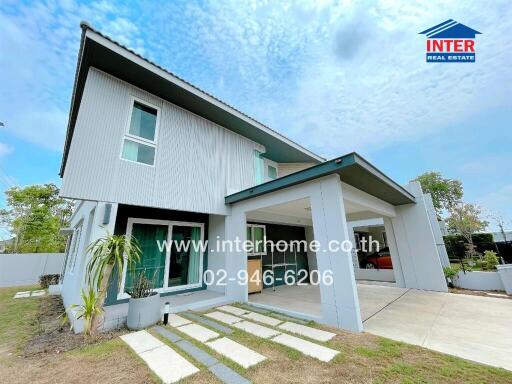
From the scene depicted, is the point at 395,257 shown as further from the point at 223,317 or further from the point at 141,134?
the point at 141,134

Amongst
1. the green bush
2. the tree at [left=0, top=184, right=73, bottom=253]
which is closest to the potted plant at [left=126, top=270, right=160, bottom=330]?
the green bush

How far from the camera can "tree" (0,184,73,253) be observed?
16.7m

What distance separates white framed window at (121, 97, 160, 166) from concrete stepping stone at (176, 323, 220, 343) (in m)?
4.01

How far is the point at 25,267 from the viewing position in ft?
44.5

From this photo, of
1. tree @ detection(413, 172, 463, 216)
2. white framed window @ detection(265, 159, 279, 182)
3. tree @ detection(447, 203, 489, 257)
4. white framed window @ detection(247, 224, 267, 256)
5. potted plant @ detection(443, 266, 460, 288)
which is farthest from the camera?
tree @ detection(413, 172, 463, 216)

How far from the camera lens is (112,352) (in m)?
3.19

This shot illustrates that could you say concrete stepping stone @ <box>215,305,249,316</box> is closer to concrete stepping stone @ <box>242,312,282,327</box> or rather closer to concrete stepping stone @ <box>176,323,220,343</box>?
concrete stepping stone @ <box>242,312,282,327</box>

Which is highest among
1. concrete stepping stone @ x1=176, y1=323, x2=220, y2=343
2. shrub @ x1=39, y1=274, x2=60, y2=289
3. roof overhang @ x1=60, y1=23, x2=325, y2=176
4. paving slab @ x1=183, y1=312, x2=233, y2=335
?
roof overhang @ x1=60, y1=23, x2=325, y2=176

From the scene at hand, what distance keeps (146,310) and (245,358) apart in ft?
8.32

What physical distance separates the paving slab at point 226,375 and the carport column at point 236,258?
3554 millimetres

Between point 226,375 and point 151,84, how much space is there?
6615 millimetres

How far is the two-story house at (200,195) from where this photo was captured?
4324mm

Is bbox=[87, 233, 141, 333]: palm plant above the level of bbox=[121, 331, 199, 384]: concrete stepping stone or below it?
above

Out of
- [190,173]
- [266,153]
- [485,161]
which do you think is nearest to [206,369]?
[190,173]
